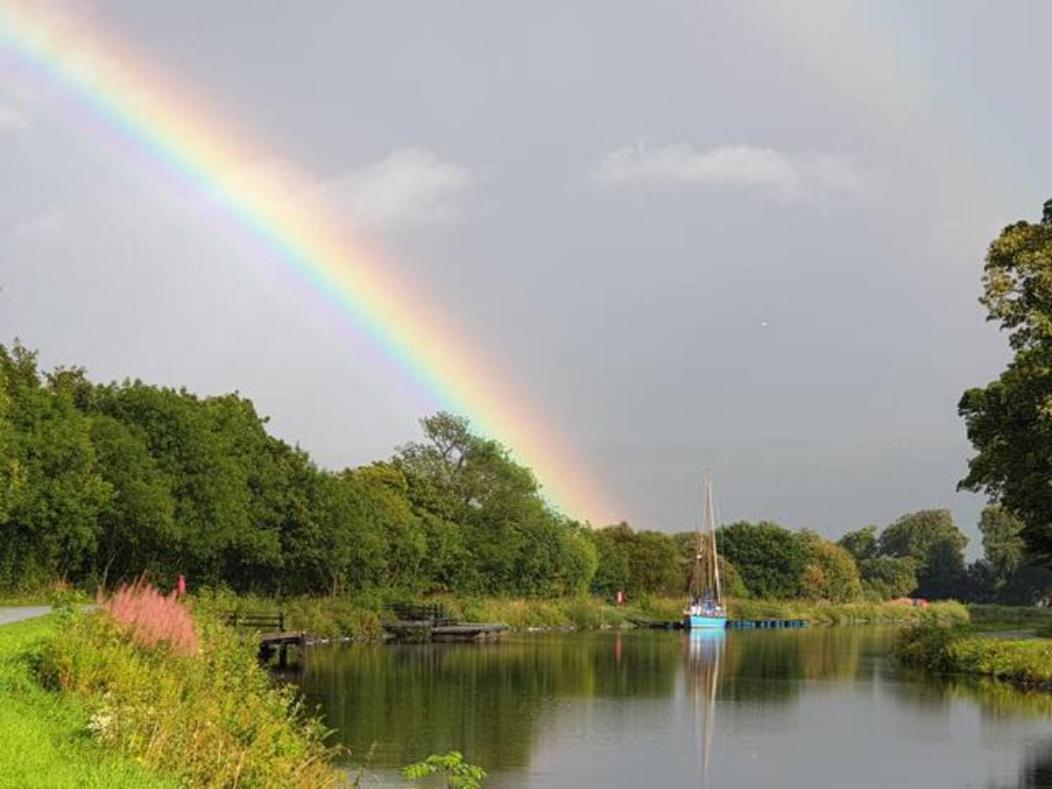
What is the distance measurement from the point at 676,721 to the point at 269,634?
20.8 m

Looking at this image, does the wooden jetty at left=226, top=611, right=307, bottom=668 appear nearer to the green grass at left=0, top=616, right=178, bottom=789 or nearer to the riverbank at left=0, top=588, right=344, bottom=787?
the riverbank at left=0, top=588, right=344, bottom=787

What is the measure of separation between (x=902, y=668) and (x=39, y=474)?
39712 mm

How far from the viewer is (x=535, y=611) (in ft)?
312

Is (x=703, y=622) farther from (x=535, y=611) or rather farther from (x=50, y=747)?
(x=50, y=747)

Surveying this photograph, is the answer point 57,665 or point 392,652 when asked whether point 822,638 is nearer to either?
point 392,652

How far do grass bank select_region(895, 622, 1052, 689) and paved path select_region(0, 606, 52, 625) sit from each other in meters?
35.3

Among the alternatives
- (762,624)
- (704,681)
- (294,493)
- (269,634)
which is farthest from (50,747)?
(762,624)

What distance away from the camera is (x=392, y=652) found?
60.5 metres

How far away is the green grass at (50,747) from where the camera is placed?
1198cm

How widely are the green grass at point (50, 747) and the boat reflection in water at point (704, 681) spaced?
13634 millimetres

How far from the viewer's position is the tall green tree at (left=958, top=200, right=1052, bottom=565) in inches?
→ 1672

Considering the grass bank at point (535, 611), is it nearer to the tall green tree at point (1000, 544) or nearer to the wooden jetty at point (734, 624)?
the wooden jetty at point (734, 624)

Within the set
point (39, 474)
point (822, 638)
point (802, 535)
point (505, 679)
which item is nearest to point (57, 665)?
point (39, 474)

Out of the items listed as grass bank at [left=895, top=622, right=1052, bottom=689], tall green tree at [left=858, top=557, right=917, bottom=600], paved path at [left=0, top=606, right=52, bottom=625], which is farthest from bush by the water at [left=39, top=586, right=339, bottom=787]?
tall green tree at [left=858, top=557, right=917, bottom=600]
